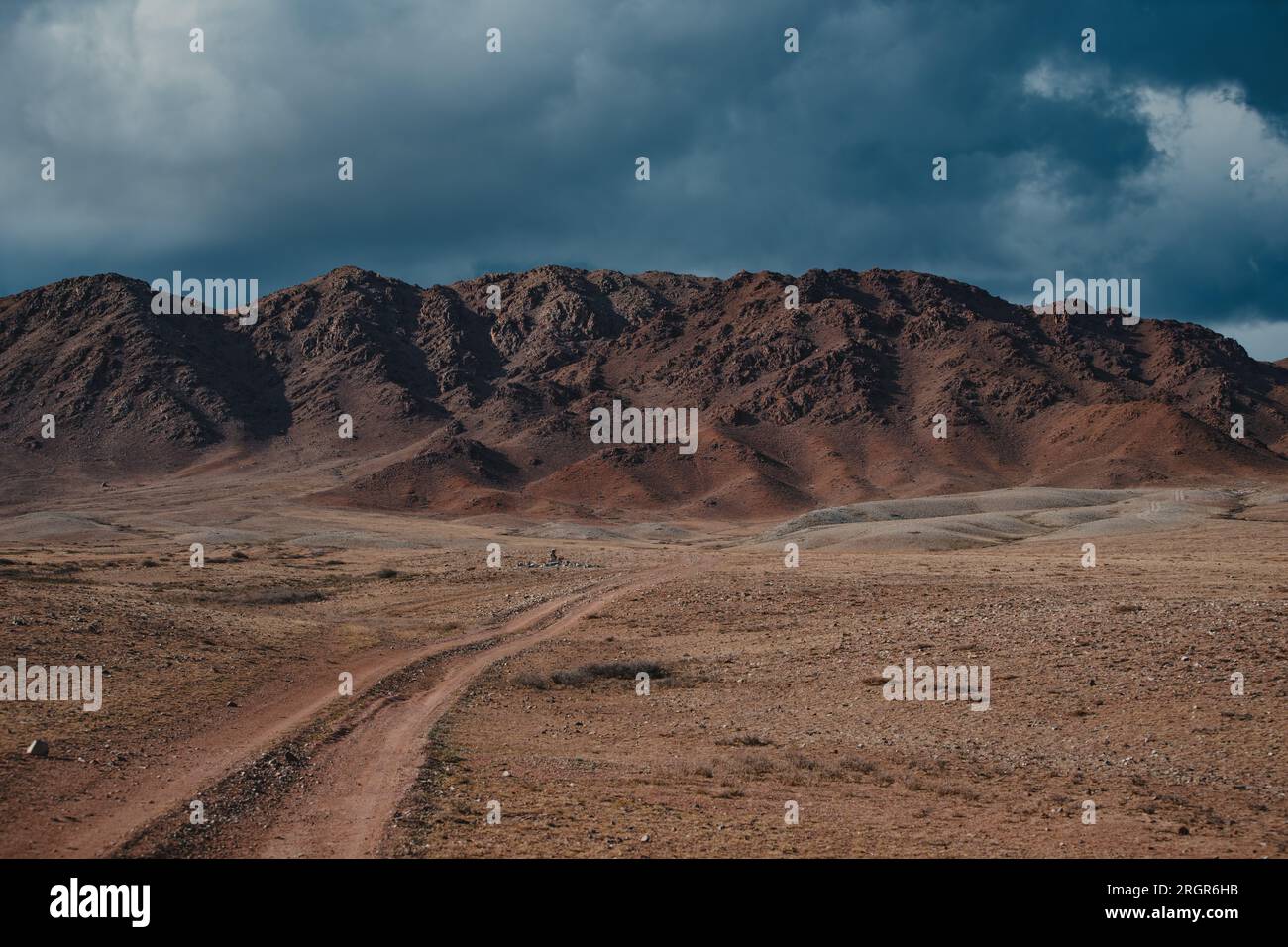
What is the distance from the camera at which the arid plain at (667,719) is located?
41.4 ft

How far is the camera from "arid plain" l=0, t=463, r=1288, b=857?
12.6 metres

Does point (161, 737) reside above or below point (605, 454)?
below

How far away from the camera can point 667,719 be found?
21.3 meters

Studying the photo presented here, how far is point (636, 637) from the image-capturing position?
33094 mm

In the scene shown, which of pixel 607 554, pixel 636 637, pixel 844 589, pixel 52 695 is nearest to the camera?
pixel 52 695

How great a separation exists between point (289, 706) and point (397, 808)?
9185mm

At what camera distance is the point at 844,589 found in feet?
126

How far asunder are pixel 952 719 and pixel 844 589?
18636 millimetres

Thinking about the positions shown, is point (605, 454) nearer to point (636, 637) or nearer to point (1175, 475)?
→ point (1175, 475)

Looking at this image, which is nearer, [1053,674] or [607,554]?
[1053,674]
